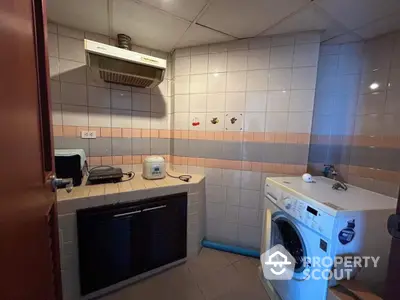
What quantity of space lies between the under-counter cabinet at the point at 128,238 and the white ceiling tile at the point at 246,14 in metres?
1.43

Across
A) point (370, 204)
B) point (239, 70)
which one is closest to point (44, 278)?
point (370, 204)

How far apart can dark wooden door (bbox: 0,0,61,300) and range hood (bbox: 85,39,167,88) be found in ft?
2.06

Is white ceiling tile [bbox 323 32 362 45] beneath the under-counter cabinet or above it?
above

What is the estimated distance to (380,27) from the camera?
4.89ft

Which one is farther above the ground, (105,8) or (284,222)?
(105,8)

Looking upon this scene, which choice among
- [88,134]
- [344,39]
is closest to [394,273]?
[344,39]

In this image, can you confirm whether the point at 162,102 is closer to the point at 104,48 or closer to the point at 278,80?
the point at 104,48

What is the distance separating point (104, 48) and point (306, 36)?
5.28 feet

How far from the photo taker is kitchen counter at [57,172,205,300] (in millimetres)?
1234

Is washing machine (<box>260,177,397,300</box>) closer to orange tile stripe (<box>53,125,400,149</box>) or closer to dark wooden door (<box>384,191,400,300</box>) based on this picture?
dark wooden door (<box>384,191,400,300</box>)

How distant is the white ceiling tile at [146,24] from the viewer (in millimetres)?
1328

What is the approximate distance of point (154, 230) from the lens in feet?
5.09

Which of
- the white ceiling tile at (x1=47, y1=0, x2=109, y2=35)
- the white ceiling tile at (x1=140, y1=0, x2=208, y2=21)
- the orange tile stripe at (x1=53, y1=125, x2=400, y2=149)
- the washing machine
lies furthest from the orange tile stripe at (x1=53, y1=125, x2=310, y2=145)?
the white ceiling tile at (x1=140, y1=0, x2=208, y2=21)

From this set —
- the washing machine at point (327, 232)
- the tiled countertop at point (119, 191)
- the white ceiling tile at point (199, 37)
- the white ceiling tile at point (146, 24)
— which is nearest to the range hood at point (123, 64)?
the white ceiling tile at point (146, 24)
